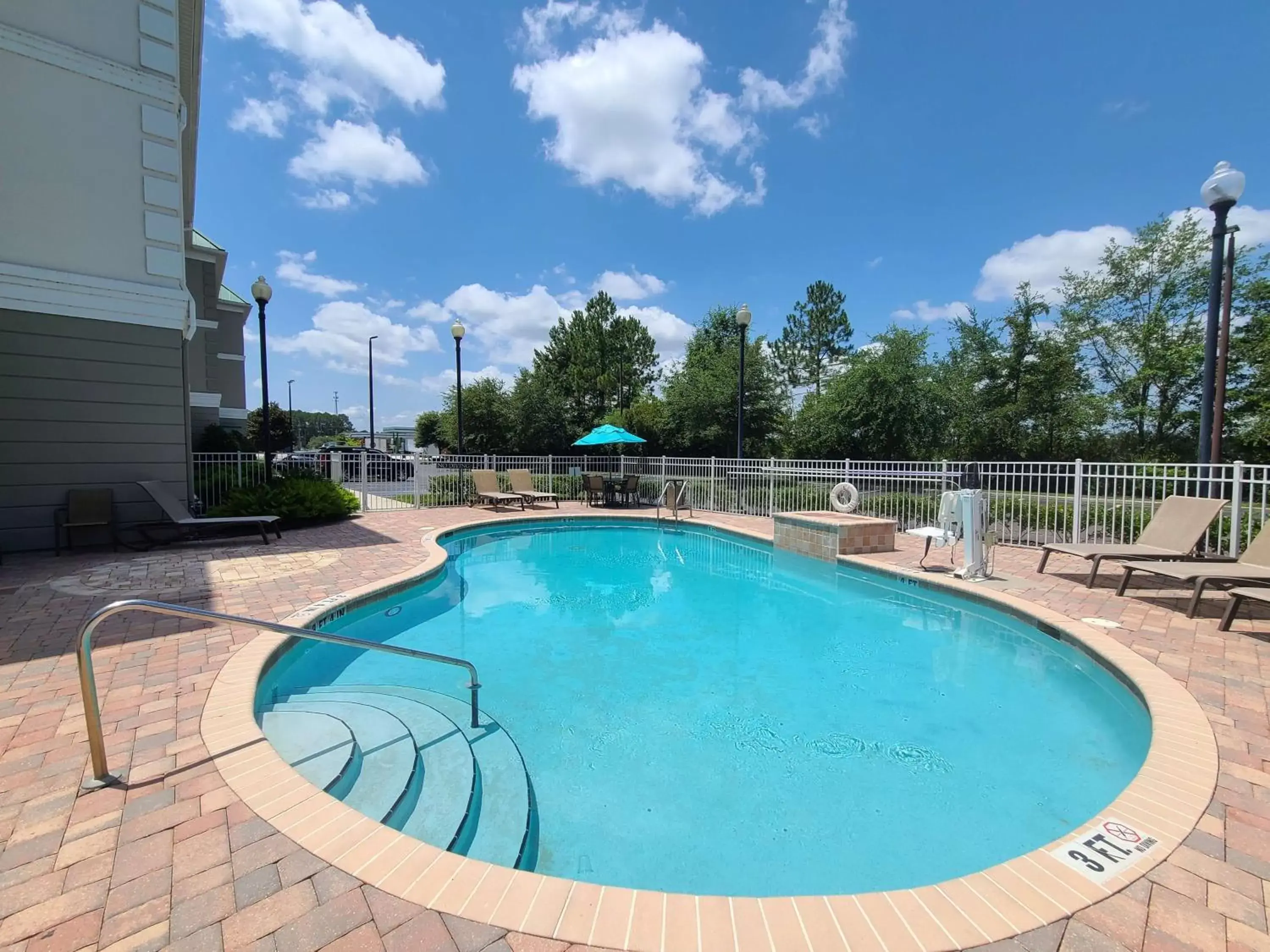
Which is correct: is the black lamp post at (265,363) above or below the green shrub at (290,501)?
above

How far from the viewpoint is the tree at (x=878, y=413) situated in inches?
874

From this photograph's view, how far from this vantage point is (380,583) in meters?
6.30

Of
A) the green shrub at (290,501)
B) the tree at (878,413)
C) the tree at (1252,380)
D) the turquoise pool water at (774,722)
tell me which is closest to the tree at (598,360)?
the tree at (878,413)

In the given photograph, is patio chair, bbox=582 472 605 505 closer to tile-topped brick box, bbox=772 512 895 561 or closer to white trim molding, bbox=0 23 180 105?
tile-topped brick box, bbox=772 512 895 561

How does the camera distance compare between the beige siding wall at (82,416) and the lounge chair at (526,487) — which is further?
the lounge chair at (526,487)

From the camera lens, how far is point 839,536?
852cm

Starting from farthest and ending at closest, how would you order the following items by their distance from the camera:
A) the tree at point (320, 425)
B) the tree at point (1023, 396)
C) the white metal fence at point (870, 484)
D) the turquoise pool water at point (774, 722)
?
the tree at point (320, 425)
the tree at point (1023, 396)
the white metal fence at point (870, 484)
the turquoise pool water at point (774, 722)

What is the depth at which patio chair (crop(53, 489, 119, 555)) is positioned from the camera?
770 cm

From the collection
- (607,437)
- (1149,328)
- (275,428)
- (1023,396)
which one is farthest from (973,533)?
(275,428)

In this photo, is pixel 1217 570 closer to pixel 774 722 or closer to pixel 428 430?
pixel 774 722

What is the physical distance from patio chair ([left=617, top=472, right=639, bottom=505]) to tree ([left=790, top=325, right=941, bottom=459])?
11804 mm

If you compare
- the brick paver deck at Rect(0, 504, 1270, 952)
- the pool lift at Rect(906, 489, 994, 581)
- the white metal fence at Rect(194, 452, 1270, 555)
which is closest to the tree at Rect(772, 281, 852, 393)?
the white metal fence at Rect(194, 452, 1270, 555)

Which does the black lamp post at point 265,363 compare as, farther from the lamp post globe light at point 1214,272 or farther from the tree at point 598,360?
the tree at point 598,360

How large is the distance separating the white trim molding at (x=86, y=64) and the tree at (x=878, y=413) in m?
21.8
